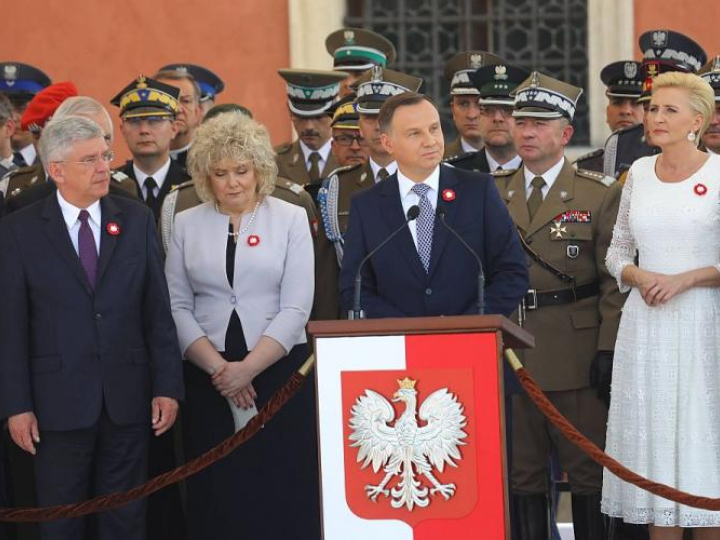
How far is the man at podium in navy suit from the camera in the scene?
19.4 ft

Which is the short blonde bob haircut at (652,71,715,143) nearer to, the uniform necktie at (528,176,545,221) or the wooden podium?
the uniform necktie at (528,176,545,221)

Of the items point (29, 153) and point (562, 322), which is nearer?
point (562, 322)

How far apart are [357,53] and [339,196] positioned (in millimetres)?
2373

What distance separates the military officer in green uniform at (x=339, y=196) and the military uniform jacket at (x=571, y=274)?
28.2 inches

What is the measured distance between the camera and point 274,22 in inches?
482

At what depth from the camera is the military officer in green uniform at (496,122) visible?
25.0 feet

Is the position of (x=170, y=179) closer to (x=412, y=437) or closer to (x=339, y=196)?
(x=339, y=196)

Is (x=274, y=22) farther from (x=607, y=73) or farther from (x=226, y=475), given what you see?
(x=226, y=475)

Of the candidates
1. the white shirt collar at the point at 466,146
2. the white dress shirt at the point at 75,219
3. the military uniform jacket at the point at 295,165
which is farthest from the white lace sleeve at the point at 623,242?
the military uniform jacket at the point at 295,165

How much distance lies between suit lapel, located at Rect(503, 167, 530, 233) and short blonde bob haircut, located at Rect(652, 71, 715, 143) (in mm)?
844

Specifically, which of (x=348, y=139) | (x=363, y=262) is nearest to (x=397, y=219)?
(x=363, y=262)

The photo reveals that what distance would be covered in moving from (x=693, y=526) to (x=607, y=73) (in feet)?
11.4

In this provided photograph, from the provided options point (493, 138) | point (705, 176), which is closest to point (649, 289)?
point (705, 176)

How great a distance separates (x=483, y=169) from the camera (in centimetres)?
769
